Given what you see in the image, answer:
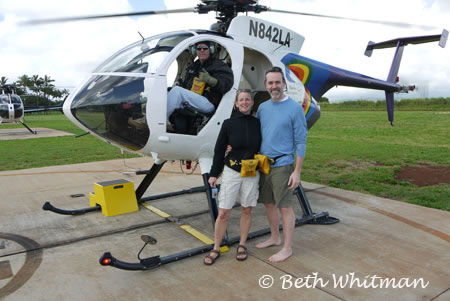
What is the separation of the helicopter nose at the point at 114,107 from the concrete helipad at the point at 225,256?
1.33 m

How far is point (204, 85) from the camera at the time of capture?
4.02 metres

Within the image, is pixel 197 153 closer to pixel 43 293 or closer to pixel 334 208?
pixel 43 293

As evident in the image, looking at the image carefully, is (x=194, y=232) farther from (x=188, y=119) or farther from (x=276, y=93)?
(x=276, y=93)

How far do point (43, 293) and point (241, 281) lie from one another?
5.64 ft

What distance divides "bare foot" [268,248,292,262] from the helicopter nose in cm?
184

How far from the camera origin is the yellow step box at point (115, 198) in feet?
16.8

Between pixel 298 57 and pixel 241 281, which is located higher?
pixel 298 57

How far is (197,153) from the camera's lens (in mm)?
4180

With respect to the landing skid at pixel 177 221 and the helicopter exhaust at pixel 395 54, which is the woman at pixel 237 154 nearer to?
the landing skid at pixel 177 221

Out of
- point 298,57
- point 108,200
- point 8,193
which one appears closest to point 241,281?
point 108,200

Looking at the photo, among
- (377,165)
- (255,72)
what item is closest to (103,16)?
(255,72)

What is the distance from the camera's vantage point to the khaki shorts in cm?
340

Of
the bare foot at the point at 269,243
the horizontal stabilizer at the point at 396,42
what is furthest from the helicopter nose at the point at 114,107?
the horizontal stabilizer at the point at 396,42

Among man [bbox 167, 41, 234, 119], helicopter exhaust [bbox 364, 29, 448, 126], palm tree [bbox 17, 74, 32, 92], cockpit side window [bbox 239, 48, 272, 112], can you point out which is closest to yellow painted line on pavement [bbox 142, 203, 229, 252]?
man [bbox 167, 41, 234, 119]
